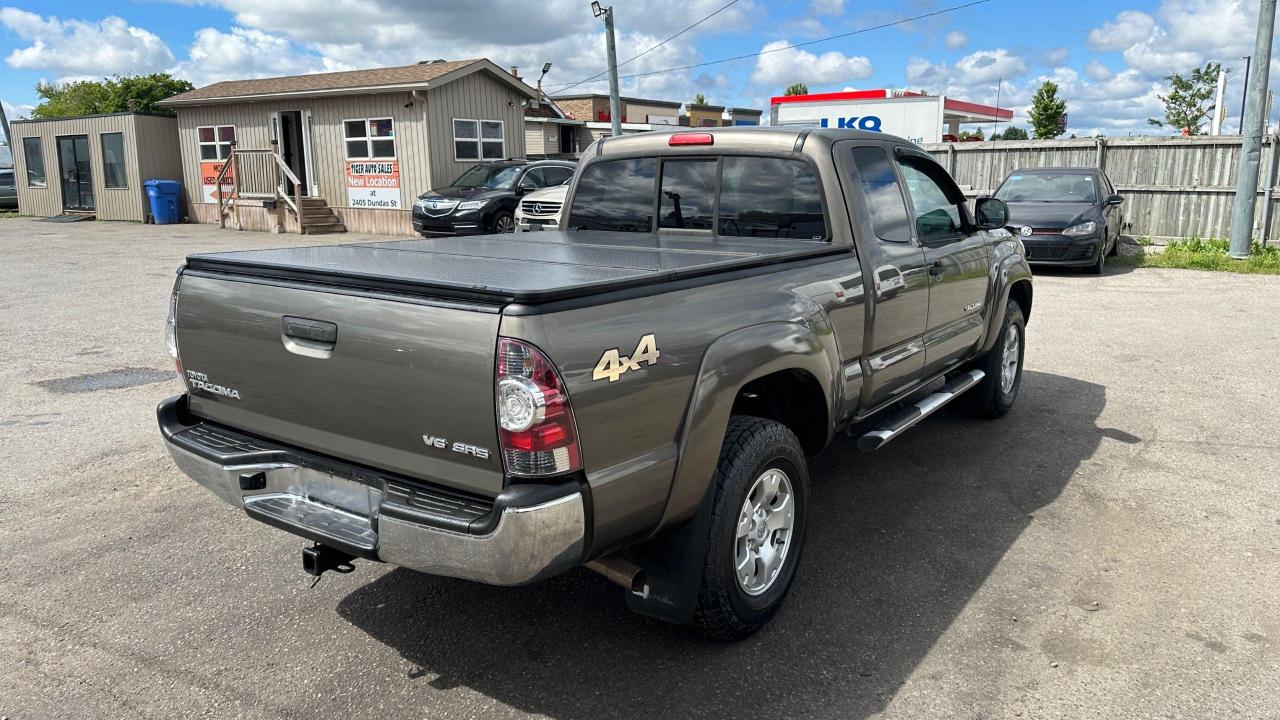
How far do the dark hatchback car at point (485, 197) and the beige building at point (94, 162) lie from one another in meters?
12.5

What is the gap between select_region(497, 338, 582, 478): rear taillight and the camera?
249cm

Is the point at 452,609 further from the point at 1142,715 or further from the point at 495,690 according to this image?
the point at 1142,715

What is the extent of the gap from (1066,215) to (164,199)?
2355 centimetres

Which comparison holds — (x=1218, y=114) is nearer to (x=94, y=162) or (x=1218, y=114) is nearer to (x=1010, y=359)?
(x=1010, y=359)

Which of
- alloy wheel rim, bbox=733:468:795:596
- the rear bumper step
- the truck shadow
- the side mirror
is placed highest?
the side mirror

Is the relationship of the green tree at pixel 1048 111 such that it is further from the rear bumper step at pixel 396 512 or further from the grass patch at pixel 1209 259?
the rear bumper step at pixel 396 512

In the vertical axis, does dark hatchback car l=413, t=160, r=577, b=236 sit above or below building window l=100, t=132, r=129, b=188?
below

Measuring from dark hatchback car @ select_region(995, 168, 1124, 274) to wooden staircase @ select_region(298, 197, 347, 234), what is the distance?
53.9 feet

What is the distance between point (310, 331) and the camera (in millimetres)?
2916

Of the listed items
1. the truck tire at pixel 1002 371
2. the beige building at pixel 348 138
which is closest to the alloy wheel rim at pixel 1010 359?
the truck tire at pixel 1002 371

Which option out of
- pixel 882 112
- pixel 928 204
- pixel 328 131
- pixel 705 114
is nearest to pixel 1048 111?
pixel 705 114

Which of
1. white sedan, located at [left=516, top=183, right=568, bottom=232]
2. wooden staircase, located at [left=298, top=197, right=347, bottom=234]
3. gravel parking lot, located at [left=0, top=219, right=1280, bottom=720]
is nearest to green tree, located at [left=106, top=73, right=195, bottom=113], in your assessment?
wooden staircase, located at [left=298, top=197, right=347, bottom=234]

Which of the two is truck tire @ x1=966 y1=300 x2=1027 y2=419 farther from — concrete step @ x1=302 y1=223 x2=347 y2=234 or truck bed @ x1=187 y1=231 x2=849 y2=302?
concrete step @ x1=302 y1=223 x2=347 y2=234

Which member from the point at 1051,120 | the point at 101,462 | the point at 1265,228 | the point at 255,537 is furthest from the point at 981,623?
the point at 1051,120
